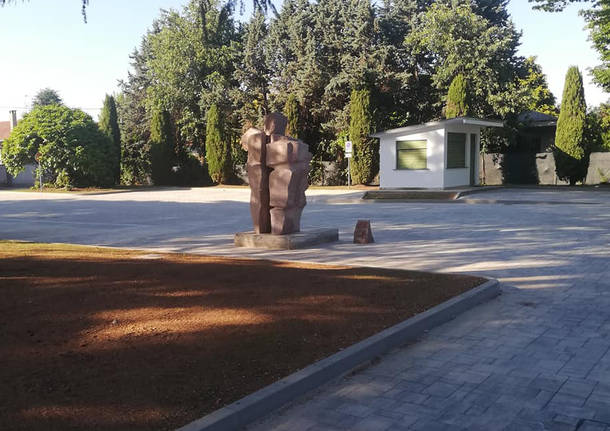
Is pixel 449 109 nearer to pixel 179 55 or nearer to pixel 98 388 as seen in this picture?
pixel 179 55

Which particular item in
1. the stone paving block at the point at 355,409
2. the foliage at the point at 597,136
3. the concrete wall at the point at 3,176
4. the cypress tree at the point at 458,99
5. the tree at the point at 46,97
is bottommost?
the stone paving block at the point at 355,409

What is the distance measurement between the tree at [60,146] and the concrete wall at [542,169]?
25128 millimetres

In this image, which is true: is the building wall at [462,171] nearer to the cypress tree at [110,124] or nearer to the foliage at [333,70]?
the foliage at [333,70]

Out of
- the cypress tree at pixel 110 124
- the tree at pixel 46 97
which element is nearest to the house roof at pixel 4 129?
the tree at pixel 46 97

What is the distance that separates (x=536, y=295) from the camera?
759cm

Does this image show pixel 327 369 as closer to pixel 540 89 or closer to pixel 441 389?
pixel 441 389

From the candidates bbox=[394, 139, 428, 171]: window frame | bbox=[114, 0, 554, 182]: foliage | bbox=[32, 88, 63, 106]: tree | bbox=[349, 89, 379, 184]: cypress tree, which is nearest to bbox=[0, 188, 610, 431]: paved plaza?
bbox=[394, 139, 428, 171]: window frame

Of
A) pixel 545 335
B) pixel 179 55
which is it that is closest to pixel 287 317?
pixel 545 335

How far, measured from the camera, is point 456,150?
30219mm

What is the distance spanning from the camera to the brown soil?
3.84 metres

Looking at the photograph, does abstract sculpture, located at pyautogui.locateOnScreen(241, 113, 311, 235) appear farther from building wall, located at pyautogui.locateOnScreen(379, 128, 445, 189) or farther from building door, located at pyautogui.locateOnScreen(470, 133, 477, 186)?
building door, located at pyautogui.locateOnScreen(470, 133, 477, 186)

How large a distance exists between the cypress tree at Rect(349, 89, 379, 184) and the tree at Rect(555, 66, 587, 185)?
1039cm

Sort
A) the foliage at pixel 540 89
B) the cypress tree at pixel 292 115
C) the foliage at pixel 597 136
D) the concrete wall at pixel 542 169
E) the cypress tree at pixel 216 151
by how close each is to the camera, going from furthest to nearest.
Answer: the foliage at pixel 540 89 < the cypress tree at pixel 216 151 < the cypress tree at pixel 292 115 < the foliage at pixel 597 136 < the concrete wall at pixel 542 169

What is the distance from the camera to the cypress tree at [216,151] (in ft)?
139
